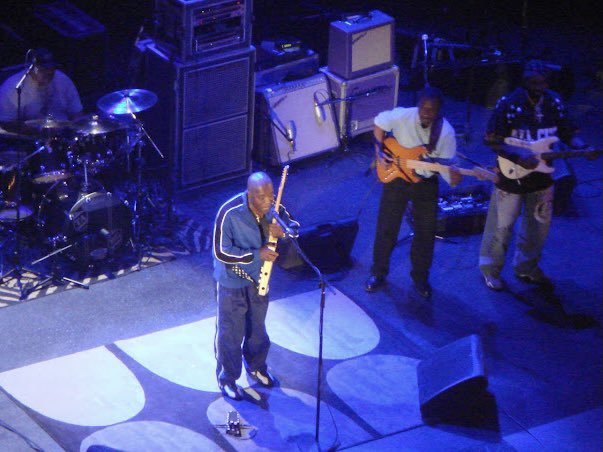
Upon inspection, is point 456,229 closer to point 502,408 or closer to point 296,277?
point 296,277

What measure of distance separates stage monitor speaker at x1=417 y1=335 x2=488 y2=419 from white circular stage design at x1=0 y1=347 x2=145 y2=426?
1.96 metres

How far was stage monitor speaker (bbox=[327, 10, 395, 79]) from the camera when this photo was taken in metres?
10.2

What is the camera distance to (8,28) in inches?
451

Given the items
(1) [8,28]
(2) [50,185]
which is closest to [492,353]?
(2) [50,185]

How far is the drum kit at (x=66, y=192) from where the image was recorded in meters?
7.96

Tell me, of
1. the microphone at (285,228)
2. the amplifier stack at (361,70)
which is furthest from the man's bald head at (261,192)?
the amplifier stack at (361,70)

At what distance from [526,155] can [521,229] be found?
0.81 metres

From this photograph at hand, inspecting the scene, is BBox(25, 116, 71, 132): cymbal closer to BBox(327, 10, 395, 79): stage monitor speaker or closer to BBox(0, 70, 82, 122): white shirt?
BBox(0, 70, 82, 122): white shirt

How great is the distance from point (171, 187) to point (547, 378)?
4202 millimetres

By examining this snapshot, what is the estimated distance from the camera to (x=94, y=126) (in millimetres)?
7969

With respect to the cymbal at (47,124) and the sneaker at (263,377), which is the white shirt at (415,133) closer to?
the sneaker at (263,377)

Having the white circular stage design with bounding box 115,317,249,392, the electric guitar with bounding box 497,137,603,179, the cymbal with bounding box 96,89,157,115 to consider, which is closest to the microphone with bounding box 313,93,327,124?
the cymbal with bounding box 96,89,157,115

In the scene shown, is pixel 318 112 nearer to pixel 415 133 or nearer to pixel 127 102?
pixel 127 102

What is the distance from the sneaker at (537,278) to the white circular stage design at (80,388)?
344cm
